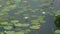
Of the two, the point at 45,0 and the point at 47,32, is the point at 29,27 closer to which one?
the point at 47,32

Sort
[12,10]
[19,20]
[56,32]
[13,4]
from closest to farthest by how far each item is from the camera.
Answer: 1. [56,32]
2. [19,20]
3. [12,10]
4. [13,4]

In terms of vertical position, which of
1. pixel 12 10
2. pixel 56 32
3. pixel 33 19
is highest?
pixel 12 10

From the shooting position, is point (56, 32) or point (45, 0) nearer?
point (56, 32)

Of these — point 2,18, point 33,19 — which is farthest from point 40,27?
point 2,18

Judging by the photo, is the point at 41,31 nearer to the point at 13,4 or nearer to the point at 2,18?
the point at 2,18

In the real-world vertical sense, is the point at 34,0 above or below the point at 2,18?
above

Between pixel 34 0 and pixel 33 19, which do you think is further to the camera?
pixel 34 0

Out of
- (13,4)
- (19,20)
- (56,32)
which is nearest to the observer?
(56,32)

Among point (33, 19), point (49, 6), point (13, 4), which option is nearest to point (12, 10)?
Result: point (13, 4)

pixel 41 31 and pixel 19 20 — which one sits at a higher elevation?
pixel 19 20
